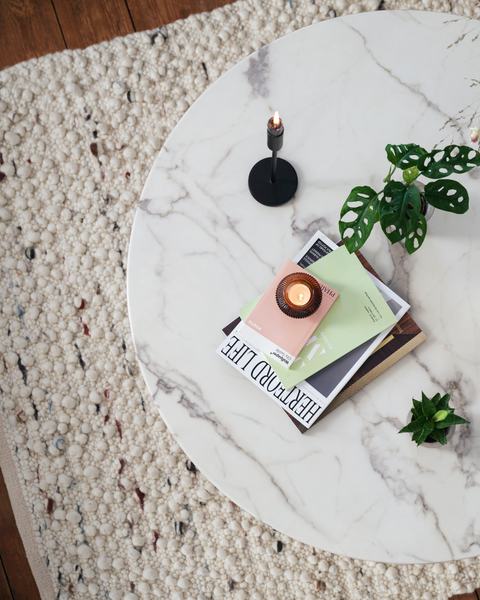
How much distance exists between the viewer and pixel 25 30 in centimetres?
149

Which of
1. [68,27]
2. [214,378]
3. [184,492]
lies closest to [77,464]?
[184,492]

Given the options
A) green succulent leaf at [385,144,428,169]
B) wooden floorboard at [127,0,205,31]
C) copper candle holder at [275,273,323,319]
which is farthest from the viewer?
wooden floorboard at [127,0,205,31]

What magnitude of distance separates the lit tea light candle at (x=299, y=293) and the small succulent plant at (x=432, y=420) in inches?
10.1

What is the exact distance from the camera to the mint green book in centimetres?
88

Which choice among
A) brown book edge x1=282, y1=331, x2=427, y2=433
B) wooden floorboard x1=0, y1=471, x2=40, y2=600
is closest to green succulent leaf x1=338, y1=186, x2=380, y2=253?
brown book edge x1=282, y1=331, x2=427, y2=433

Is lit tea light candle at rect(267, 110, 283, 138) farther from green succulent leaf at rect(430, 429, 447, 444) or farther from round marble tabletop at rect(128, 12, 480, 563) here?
green succulent leaf at rect(430, 429, 447, 444)

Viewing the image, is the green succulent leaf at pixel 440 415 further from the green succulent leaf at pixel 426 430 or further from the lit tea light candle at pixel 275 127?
the lit tea light candle at pixel 275 127

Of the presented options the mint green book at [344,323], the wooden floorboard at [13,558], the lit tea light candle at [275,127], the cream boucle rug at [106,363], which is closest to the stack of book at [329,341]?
the mint green book at [344,323]

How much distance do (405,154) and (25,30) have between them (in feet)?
4.36

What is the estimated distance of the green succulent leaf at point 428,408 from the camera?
829mm

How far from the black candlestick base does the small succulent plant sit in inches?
17.5

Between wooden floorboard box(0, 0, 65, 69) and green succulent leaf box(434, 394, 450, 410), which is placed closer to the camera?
green succulent leaf box(434, 394, 450, 410)

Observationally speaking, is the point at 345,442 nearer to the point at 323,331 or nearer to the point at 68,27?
the point at 323,331

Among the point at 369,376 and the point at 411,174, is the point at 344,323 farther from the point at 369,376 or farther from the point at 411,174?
the point at 411,174
